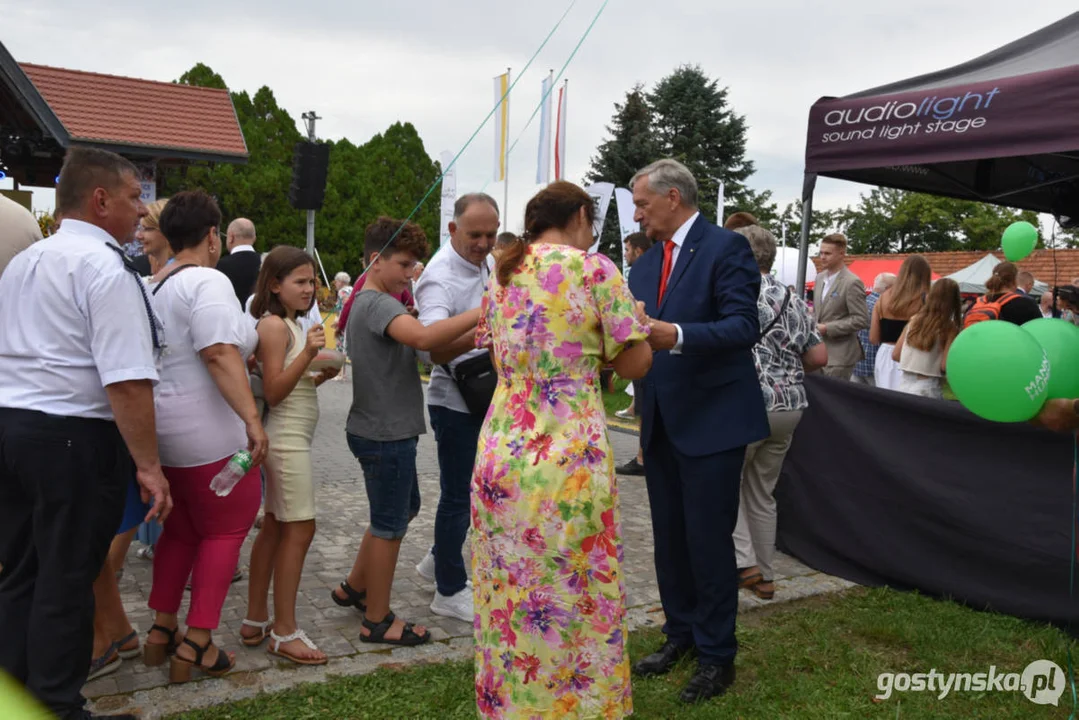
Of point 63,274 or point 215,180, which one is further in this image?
point 215,180

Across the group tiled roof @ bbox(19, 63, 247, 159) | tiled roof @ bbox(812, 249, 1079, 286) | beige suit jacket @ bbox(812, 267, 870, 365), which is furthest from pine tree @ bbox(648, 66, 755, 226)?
beige suit jacket @ bbox(812, 267, 870, 365)

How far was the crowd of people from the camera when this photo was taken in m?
2.62

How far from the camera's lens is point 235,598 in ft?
14.6

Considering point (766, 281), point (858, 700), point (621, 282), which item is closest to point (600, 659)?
point (621, 282)

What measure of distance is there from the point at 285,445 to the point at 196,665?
36.5 inches

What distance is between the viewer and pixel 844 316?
7.41 meters

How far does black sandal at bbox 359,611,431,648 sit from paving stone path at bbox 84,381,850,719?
35mm

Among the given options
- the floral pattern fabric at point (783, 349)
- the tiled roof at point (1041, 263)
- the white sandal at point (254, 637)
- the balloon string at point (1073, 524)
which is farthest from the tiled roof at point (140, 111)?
the tiled roof at point (1041, 263)

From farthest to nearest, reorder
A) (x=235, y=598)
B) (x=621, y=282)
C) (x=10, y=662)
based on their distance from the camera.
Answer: (x=235, y=598)
(x=10, y=662)
(x=621, y=282)

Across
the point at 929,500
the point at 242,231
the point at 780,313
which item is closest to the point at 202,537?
the point at 780,313

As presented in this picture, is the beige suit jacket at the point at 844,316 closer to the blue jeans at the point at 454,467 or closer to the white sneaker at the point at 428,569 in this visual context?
the white sneaker at the point at 428,569

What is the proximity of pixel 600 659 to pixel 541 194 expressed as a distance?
4.82ft

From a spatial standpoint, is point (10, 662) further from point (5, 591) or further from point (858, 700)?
point (858, 700)

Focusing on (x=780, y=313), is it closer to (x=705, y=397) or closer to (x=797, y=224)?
(x=705, y=397)
